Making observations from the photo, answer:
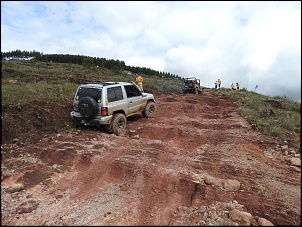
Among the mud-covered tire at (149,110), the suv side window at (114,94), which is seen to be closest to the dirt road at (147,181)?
the suv side window at (114,94)

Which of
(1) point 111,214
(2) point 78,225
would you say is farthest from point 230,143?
(2) point 78,225

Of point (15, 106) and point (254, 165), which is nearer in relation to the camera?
point (254, 165)

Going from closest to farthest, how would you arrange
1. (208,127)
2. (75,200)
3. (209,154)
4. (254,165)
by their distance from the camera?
(75,200)
(254,165)
(209,154)
(208,127)

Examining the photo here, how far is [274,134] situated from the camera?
8266 mm

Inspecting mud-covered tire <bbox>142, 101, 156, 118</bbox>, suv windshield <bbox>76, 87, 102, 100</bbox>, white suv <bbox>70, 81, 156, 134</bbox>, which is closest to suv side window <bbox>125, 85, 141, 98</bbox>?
white suv <bbox>70, 81, 156, 134</bbox>

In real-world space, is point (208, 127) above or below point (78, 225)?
above

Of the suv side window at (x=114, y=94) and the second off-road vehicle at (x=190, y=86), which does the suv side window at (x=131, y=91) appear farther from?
the second off-road vehicle at (x=190, y=86)

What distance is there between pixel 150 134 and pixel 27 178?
4503 mm

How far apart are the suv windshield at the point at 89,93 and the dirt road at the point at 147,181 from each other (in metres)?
1.24

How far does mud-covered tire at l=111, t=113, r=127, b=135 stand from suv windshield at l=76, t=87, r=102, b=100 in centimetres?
97

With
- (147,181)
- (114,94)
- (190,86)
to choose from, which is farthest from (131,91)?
(190,86)

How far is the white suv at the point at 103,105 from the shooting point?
7.89m

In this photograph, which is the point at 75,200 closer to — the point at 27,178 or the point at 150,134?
the point at 27,178

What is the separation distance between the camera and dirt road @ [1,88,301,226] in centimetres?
414
